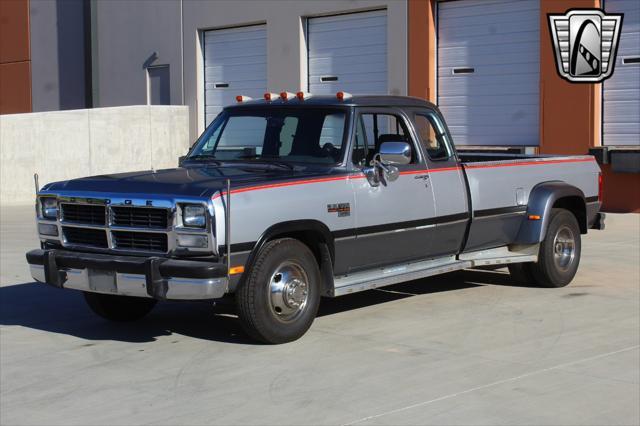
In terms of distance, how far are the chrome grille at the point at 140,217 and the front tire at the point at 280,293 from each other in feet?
2.45

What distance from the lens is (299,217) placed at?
7961 mm

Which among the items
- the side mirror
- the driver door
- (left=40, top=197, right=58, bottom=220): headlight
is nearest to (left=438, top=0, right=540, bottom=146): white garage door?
the driver door

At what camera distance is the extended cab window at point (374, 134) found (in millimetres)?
8812

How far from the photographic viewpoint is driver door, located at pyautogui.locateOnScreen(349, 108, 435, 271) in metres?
8.62

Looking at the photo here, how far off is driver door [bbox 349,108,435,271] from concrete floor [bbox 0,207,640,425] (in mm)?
583

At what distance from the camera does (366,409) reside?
244 inches

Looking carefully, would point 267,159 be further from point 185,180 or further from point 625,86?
point 625,86

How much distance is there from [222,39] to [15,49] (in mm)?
8703

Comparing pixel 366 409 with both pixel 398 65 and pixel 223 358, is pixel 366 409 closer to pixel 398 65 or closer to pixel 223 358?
pixel 223 358

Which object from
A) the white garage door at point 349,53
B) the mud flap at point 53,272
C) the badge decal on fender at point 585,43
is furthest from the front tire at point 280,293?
the white garage door at point 349,53

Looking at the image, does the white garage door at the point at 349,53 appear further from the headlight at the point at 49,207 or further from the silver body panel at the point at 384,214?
the headlight at the point at 49,207

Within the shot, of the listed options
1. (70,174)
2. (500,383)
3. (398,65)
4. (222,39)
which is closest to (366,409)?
(500,383)

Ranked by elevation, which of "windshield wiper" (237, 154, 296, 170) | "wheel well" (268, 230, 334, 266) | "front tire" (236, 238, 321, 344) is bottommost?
"front tire" (236, 238, 321, 344)

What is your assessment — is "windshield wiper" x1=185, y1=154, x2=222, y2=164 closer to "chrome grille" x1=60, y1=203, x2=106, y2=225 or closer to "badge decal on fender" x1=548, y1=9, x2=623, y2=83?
"chrome grille" x1=60, y1=203, x2=106, y2=225
